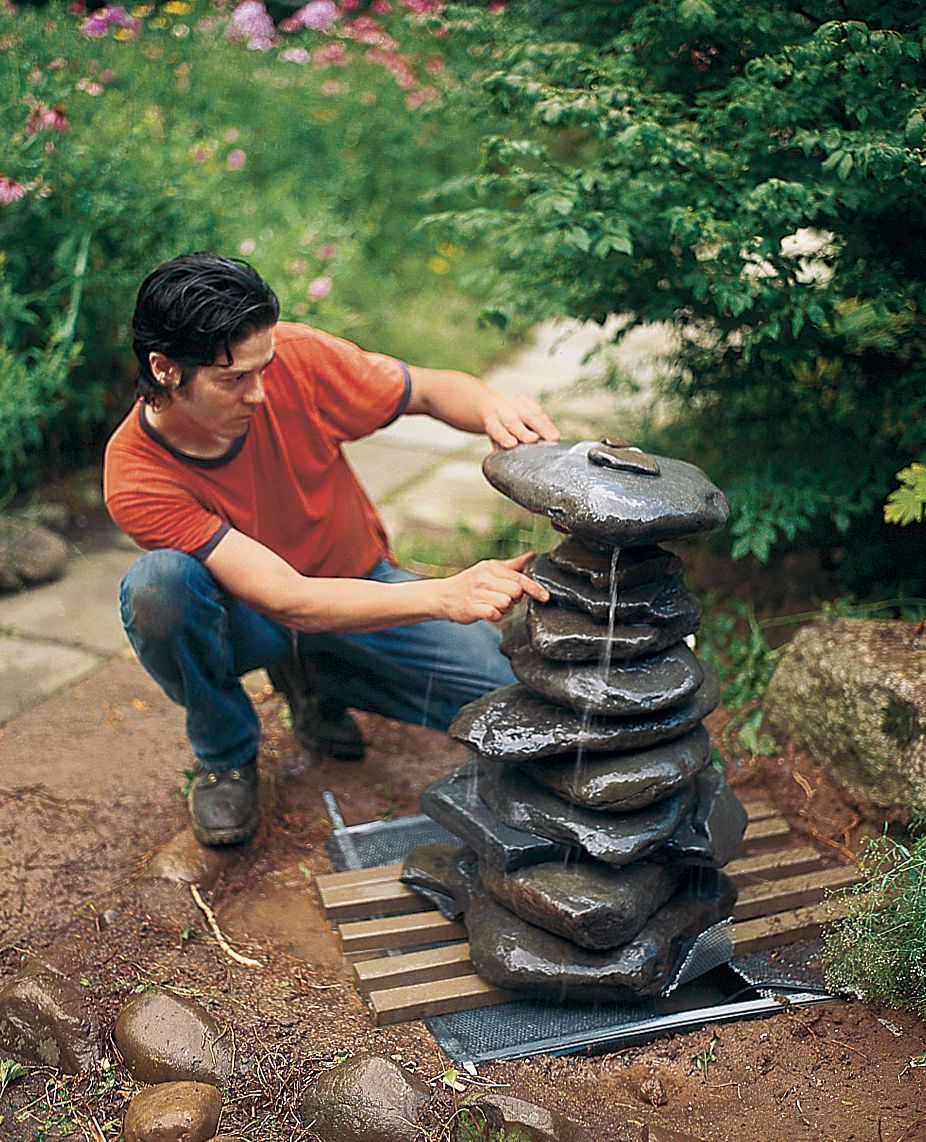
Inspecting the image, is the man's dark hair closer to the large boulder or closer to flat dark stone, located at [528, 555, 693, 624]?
flat dark stone, located at [528, 555, 693, 624]

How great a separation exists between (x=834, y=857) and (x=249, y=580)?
1622 millimetres

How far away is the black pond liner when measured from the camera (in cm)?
244

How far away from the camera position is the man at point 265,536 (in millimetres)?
2645

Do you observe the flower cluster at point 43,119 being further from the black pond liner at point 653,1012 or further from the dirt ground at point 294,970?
the black pond liner at point 653,1012

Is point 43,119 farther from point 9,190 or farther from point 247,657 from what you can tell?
point 247,657

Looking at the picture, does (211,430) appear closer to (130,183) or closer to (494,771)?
(494,771)

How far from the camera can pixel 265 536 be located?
3.06 m

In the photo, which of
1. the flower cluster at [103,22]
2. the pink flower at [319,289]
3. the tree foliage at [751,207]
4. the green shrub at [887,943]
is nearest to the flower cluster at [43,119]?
the flower cluster at [103,22]

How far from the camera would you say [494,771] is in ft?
9.07

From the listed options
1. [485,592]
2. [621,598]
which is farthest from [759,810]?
[485,592]

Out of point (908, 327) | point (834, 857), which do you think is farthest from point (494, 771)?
point (908, 327)

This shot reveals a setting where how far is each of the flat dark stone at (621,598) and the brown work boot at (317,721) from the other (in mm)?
1066

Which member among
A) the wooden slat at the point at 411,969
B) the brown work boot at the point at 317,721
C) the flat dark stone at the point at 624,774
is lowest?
the brown work boot at the point at 317,721

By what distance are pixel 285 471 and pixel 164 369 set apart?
46cm
